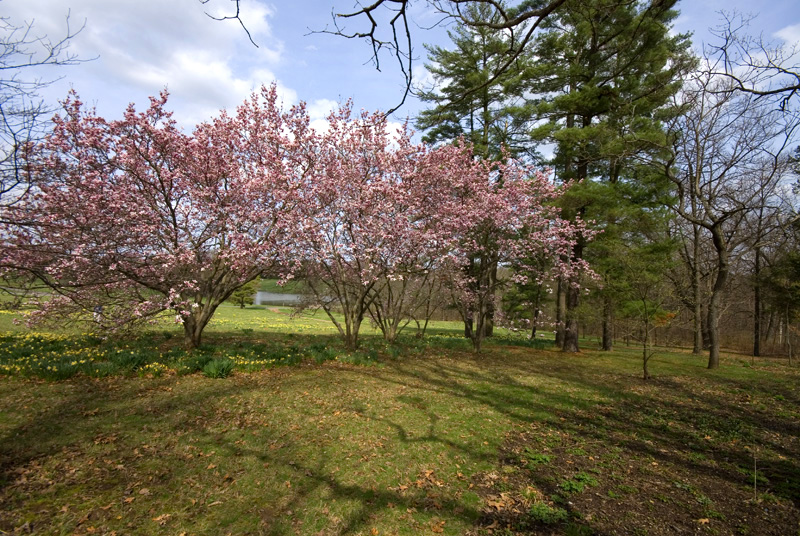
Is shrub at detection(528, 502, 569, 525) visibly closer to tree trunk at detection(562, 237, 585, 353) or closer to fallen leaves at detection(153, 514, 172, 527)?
fallen leaves at detection(153, 514, 172, 527)

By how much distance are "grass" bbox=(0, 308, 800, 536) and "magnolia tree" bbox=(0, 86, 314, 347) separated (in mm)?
1488

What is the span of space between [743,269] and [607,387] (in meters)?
26.2

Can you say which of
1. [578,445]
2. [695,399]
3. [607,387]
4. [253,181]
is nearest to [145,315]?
[253,181]

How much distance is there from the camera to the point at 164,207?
8578 millimetres

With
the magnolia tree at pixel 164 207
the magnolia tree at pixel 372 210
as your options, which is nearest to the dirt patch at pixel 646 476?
the magnolia tree at pixel 372 210

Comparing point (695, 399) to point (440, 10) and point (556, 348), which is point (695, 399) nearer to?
point (556, 348)

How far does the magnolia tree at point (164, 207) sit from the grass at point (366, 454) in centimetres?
149

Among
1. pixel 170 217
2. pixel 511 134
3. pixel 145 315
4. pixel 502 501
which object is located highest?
pixel 511 134

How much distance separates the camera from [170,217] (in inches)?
343

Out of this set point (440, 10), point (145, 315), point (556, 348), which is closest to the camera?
point (440, 10)

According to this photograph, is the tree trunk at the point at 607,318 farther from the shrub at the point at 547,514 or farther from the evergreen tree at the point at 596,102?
the shrub at the point at 547,514

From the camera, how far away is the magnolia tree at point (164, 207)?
24.6ft

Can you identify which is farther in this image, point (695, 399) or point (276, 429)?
point (695, 399)

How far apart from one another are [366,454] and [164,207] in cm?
743
